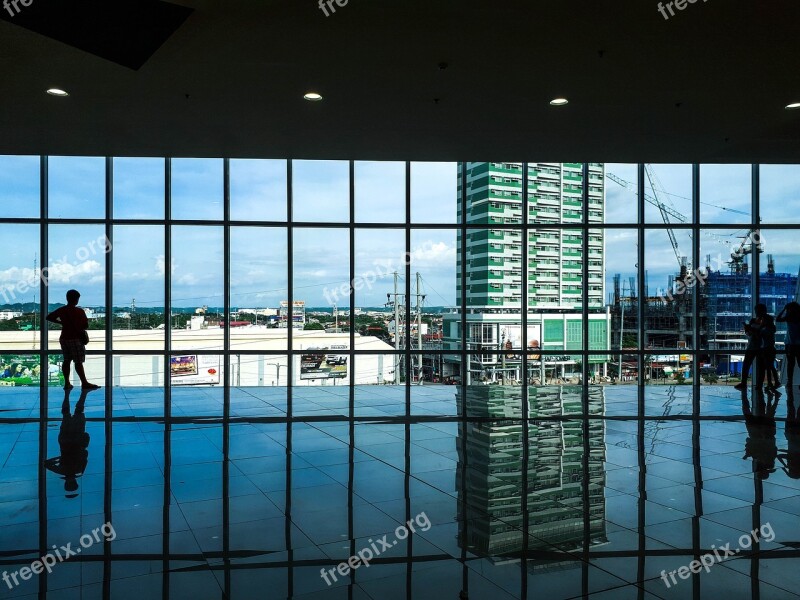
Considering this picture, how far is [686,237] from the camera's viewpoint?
11.9 meters

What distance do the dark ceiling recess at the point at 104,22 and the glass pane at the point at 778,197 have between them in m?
11.3

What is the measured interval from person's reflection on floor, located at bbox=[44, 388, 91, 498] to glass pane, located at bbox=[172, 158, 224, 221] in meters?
4.33

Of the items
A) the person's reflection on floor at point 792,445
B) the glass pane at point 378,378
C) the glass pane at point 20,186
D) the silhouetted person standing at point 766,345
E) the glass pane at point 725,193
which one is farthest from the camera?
the glass pane at point 725,193

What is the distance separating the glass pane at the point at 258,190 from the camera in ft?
37.1

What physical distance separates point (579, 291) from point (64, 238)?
32.1ft

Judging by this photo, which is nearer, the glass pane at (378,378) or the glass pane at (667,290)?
the glass pane at (378,378)

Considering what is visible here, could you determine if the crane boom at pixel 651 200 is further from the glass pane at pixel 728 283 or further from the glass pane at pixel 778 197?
the glass pane at pixel 778 197

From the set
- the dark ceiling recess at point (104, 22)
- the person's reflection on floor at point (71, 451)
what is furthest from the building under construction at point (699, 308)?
the dark ceiling recess at point (104, 22)

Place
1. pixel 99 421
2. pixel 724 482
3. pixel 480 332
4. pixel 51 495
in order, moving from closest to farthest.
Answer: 1. pixel 51 495
2. pixel 724 482
3. pixel 99 421
4. pixel 480 332

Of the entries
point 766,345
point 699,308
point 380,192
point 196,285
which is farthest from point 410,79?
point 699,308

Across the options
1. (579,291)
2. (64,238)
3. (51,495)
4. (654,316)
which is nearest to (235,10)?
(51,495)

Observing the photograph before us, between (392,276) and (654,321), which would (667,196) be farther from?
(392,276)

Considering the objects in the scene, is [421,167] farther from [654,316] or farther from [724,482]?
[724,482]

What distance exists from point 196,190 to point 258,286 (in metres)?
2.12
